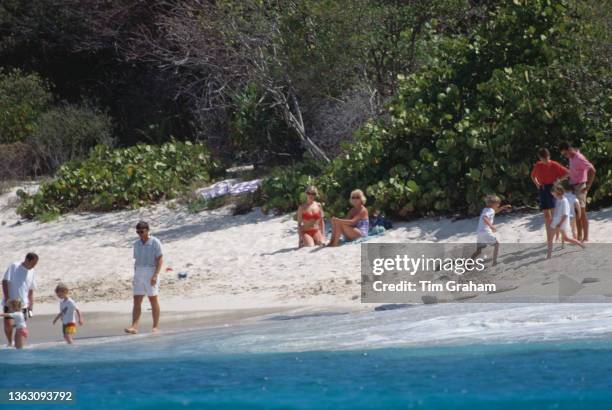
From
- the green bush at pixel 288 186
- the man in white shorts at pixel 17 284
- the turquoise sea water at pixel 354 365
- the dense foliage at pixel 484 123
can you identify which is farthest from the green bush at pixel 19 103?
the turquoise sea water at pixel 354 365

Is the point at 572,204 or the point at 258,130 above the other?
the point at 258,130

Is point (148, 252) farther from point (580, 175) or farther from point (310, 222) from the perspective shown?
point (580, 175)

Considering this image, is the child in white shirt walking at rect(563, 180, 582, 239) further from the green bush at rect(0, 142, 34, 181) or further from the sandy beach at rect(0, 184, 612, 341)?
the green bush at rect(0, 142, 34, 181)

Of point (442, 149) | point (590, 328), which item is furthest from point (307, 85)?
point (590, 328)

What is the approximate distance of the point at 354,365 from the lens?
11.9 m

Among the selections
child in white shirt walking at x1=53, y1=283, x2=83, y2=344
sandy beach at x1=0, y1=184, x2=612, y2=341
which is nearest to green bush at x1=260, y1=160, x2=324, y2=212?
sandy beach at x1=0, y1=184, x2=612, y2=341

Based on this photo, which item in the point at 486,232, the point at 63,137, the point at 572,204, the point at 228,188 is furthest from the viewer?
the point at 63,137

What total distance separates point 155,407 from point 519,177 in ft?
27.6

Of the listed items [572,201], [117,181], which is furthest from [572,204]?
[117,181]

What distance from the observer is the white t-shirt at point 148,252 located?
45.1 ft

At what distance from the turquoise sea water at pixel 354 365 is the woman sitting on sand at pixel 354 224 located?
A: 424 centimetres

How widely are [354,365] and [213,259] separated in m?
6.95

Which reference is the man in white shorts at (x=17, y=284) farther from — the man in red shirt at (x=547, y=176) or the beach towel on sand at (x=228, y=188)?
the beach towel on sand at (x=228, y=188)

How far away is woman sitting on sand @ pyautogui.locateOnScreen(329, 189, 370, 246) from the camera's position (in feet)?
58.0
